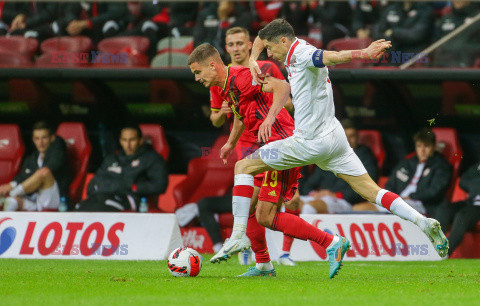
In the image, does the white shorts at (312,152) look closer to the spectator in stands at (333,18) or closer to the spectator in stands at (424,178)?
the spectator in stands at (424,178)

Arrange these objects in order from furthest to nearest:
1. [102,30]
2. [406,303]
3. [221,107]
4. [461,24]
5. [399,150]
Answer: [399,150]
[102,30]
[461,24]
[221,107]
[406,303]

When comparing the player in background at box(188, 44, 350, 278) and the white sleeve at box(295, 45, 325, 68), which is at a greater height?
the white sleeve at box(295, 45, 325, 68)

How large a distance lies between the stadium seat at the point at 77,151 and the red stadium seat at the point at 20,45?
1230mm

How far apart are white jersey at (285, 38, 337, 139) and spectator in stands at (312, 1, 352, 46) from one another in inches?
182

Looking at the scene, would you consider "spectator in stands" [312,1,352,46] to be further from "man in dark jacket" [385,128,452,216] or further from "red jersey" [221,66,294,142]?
"red jersey" [221,66,294,142]

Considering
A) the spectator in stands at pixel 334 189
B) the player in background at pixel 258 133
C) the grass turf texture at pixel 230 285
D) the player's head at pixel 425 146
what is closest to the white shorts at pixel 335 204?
the spectator in stands at pixel 334 189

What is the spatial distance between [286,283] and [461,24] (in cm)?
561

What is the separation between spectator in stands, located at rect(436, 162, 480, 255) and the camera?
9.64 meters

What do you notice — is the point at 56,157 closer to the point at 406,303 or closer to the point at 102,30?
the point at 102,30

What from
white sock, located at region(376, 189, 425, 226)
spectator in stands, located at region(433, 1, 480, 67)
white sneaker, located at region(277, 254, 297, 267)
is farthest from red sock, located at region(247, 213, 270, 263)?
spectator in stands, located at region(433, 1, 480, 67)

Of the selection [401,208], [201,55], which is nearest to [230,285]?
[401,208]

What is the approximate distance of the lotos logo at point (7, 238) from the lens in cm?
904

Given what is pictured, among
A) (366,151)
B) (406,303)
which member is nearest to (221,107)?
(406,303)

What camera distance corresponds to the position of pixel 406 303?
15.4 ft
